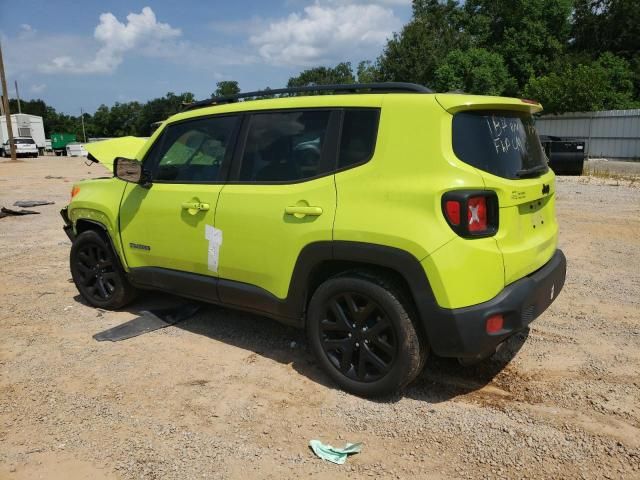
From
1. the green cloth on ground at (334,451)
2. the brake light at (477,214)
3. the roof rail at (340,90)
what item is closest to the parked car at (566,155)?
the roof rail at (340,90)

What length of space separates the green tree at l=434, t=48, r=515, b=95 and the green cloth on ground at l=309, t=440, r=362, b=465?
1333 inches

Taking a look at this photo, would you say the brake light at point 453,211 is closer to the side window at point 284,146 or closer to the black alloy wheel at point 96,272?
the side window at point 284,146

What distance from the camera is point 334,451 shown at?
2863 millimetres

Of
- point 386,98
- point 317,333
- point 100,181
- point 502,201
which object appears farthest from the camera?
point 100,181

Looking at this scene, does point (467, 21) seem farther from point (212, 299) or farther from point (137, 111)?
point (137, 111)

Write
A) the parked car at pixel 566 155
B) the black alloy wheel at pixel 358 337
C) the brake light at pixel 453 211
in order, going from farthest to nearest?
1. the parked car at pixel 566 155
2. the black alloy wheel at pixel 358 337
3. the brake light at pixel 453 211

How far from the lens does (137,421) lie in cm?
320

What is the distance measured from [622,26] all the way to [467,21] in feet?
36.2

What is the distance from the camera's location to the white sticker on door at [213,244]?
3.91m

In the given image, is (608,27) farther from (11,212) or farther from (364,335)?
(364,335)

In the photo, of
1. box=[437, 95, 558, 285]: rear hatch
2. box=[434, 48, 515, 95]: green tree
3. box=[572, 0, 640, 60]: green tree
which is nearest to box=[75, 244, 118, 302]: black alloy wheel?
box=[437, 95, 558, 285]: rear hatch

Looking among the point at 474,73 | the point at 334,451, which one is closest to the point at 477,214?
the point at 334,451

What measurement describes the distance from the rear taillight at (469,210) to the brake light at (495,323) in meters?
0.46

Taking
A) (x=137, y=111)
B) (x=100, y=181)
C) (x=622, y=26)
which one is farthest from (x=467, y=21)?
(x=137, y=111)
